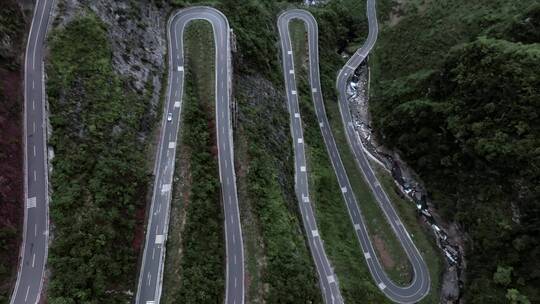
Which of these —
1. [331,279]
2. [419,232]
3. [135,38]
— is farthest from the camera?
[419,232]

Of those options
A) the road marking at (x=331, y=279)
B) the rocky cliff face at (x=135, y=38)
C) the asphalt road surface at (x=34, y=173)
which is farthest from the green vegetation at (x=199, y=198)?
the road marking at (x=331, y=279)

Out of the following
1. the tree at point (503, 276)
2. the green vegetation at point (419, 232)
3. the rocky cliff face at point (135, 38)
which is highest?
the rocky cliff face at point (135, 38)

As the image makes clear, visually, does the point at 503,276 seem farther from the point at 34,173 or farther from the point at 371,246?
the point at 34,173

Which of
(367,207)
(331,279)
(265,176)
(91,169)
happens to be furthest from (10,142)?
(367,207)

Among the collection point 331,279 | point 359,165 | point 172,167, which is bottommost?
point 331,279

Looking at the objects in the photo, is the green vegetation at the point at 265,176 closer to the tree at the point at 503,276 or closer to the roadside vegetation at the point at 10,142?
the tree at the point at 503,276

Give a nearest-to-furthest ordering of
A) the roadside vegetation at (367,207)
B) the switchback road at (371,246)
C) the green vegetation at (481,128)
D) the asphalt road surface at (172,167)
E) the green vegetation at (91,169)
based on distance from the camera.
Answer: the green vegetation at (91,169) → the asphalt road surface at (172,167) → the green vegetation at (481,128) → the switchback road at (371,246) → the roadside vegetation at (367,207)
